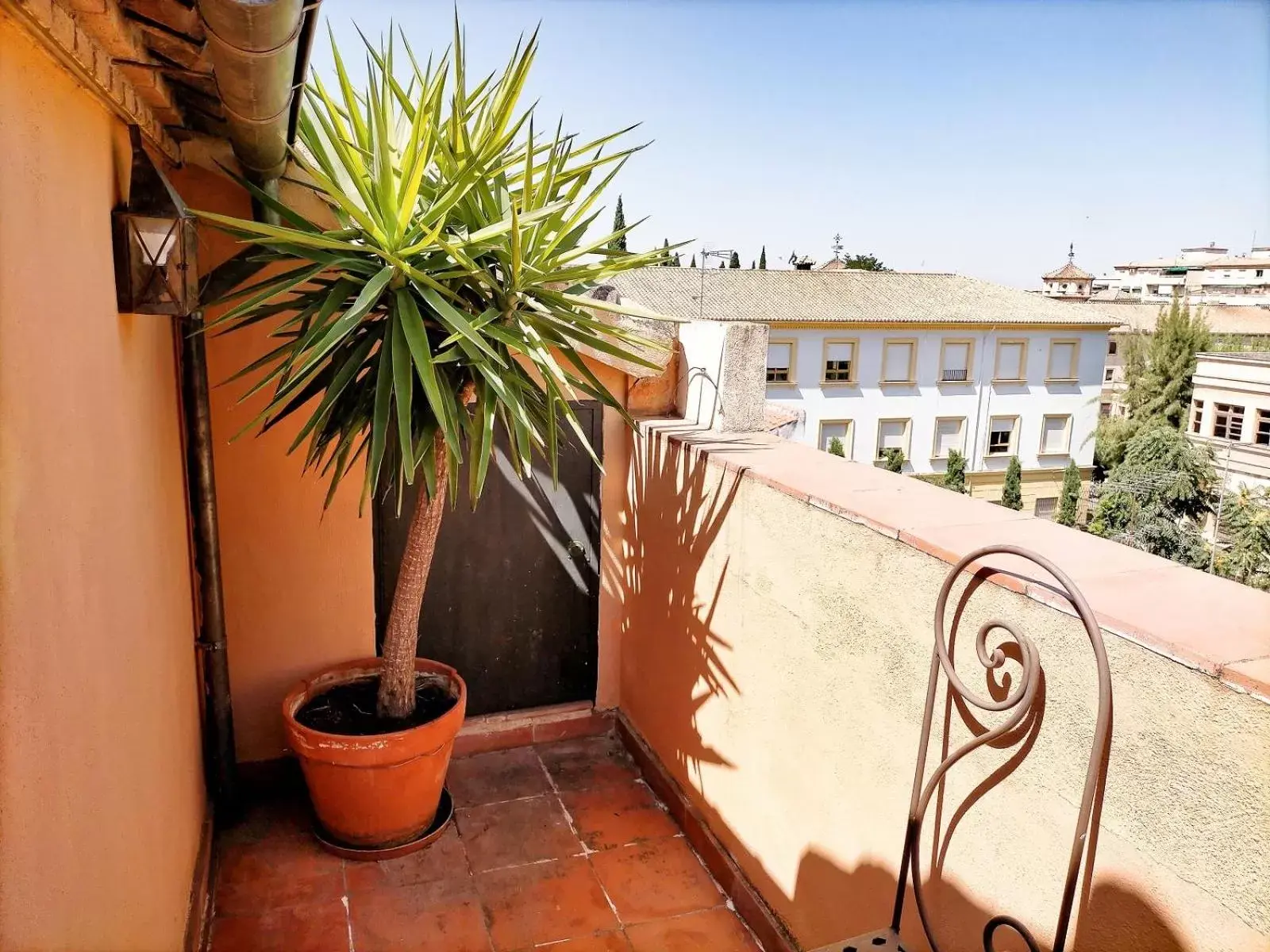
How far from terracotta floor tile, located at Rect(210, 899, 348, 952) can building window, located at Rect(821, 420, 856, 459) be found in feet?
90.1

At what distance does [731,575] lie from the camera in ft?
11.1

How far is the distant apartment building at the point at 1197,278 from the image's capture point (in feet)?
169

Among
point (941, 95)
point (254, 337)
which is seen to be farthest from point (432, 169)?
point (941, 95)

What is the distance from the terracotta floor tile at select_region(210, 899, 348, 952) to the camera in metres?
3.12

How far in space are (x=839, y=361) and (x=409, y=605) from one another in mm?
27764

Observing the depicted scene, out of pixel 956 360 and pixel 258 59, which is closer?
pixel 258 59

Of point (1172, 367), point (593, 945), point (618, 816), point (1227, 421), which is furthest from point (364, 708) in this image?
point (1172, 367)

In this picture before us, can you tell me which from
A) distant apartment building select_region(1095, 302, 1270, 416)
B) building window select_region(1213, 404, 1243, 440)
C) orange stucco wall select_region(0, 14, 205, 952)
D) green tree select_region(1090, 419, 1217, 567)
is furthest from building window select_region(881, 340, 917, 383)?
orange stucco wall select_region(0, 14, 205, 952)

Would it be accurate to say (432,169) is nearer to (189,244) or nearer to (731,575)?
(189,244)

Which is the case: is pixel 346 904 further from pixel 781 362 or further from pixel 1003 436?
pixel 1003 436

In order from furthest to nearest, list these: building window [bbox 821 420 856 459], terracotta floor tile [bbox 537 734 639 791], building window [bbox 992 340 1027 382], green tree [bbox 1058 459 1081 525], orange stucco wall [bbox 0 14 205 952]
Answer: green tree [bbox 1058 459 1081 525] → building window [bbox 992 340 1027 382] → building window [bbox 821 420 856 459] → terracotta floor tile [bbox 537 734 639 791] → orange stucco wall [bbox 0 14 205 952]


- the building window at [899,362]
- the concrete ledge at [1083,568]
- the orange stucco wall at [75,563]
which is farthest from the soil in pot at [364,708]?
the building window at [899,362]

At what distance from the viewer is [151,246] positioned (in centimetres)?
239

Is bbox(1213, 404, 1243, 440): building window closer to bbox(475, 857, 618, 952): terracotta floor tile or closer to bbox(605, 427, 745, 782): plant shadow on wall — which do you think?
bbox(605, 427, 745, 782): plant shadow on wall
